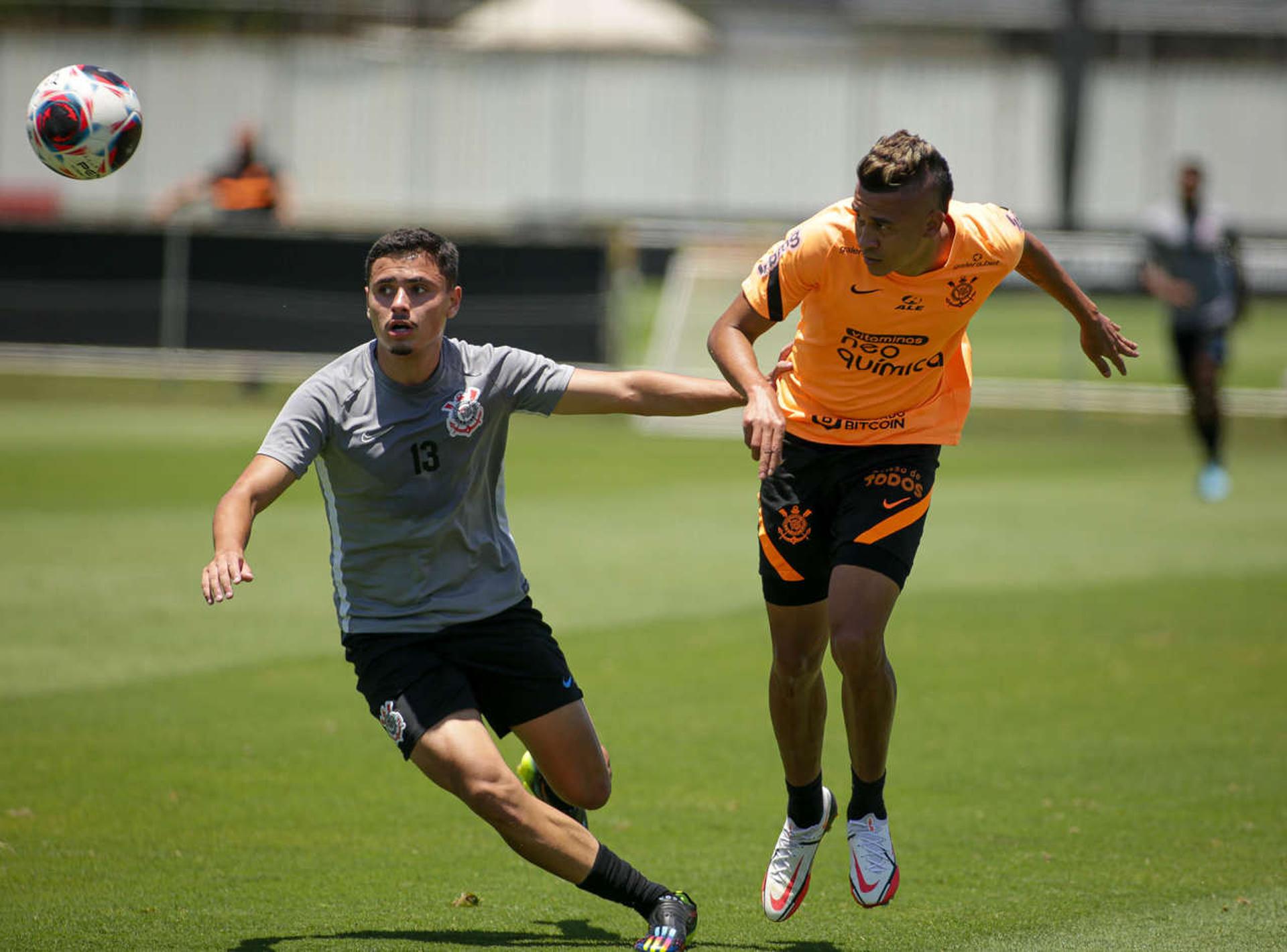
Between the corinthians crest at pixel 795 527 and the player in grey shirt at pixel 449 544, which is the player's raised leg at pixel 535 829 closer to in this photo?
the player in grey shirt at pixel 449 544

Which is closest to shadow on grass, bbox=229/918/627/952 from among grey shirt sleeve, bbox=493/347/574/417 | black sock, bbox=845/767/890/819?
black sock, bbox=845/767/890/819

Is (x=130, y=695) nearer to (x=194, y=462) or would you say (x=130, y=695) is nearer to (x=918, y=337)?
(x=918, y=337)

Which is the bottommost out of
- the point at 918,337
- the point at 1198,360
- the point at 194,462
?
the point at 194,462

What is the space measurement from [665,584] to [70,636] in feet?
13.3

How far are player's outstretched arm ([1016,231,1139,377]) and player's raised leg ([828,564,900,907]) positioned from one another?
123 cm

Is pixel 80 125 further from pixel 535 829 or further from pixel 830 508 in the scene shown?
pixel 535 829

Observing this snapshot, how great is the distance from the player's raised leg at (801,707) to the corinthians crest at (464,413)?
4.32ft

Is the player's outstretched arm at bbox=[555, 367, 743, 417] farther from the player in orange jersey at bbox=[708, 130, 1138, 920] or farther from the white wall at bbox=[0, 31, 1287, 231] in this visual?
the white wall at bbox=[0, 31, 1287, 231]

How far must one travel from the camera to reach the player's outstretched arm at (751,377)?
209 inches

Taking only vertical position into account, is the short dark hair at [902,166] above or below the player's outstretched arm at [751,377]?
above

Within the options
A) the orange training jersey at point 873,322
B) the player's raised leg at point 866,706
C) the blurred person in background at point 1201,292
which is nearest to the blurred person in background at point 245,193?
the blurred person in background at point 1201,292

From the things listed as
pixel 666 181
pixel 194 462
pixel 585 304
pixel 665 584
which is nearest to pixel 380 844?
pixel 665 584

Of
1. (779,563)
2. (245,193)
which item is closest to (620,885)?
(779,563)

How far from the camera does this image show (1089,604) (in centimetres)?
1148
